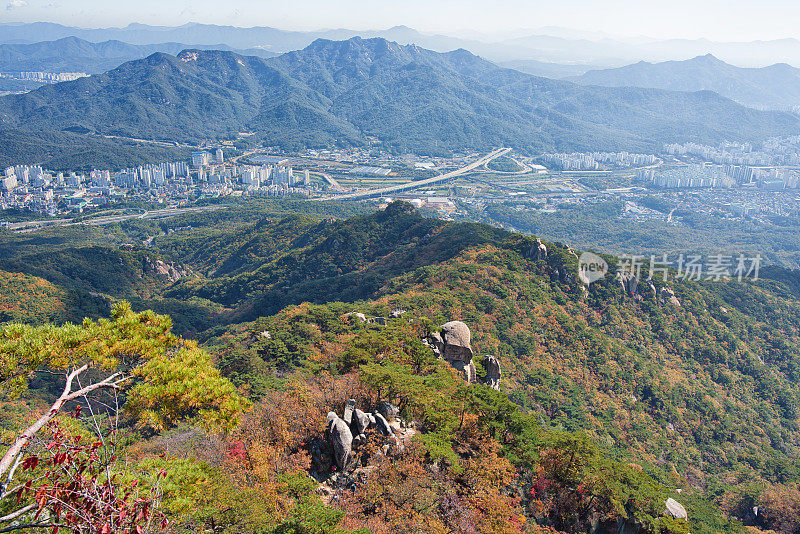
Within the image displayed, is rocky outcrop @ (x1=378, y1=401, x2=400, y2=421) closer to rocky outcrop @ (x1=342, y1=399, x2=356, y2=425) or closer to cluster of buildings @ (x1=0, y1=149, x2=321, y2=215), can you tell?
rocky outcrop @ (x1=342, y1=399, x2=356, y2=425)

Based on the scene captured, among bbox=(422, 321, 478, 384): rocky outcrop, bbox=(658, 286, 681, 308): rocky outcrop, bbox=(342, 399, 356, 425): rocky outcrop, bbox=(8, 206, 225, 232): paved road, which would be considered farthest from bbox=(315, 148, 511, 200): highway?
bbox=(342, 399, 356, 425): rocky outcrop

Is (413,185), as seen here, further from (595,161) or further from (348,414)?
(348,414)

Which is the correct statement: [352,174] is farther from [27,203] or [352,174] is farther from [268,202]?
[27,203]

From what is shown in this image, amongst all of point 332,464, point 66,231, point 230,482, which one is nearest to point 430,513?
point 332,464

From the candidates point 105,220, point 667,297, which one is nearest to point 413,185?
point 105,220

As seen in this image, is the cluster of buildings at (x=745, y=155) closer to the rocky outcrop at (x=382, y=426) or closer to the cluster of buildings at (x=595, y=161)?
the cluster of buildings at (x=595, y=161)

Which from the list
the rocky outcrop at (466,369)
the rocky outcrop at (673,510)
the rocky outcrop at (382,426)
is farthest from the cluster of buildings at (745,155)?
the rocky outcrop at (382,426)

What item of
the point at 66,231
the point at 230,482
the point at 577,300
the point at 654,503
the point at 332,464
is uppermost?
the point at 230,482
